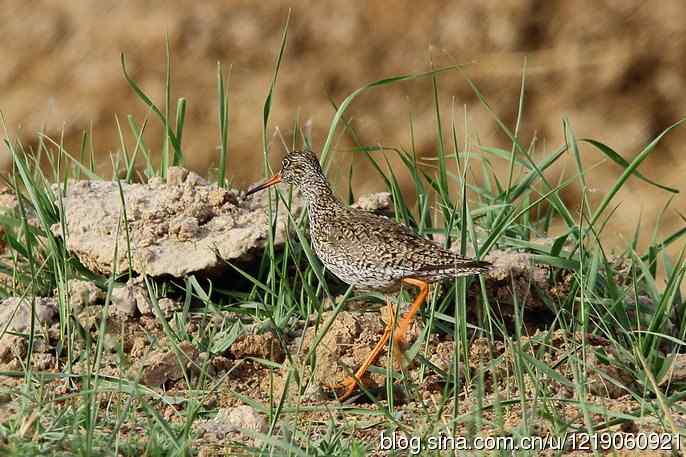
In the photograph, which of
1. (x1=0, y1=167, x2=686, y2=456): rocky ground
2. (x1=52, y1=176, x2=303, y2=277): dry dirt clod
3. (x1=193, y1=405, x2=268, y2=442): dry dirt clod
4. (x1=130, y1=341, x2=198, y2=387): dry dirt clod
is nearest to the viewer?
(x1=193, y1=405, x2=268, y2=442): dry dirt clod

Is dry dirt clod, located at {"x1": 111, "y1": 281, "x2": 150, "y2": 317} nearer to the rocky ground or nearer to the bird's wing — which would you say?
the rocky ground

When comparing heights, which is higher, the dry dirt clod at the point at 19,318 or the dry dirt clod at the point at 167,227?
the dry dirt clod at the point at 167,227

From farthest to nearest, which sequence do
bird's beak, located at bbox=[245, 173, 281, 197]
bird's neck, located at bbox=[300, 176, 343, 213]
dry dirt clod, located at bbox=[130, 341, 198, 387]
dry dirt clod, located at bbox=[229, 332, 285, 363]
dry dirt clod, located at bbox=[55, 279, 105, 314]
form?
bird's beak, located at bbox=[245, 173, 281, 197] < bird's neck, located at bbox=[300, 176, 343, 213] < dry dirt clod, located at bbox=[55, 279, 105, 314] < dry dirt clod, located at bbox=[229, 332, 285, 363] < dry dirt clod, located at bbox=[130, 341, 198, 387]

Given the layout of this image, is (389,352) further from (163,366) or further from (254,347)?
(163,366)

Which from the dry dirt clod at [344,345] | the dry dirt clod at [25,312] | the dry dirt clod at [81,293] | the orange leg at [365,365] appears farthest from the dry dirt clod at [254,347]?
the dry dirt clod at [25,312]

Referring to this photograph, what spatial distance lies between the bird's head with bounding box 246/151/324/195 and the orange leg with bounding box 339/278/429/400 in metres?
0.70

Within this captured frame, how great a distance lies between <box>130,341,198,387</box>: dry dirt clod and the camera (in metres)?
4.65

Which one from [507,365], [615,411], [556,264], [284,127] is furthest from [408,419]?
[284,127]

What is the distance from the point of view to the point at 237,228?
5.36 metres

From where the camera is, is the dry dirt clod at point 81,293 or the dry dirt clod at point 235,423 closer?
the dry dirt clod at point 235,423

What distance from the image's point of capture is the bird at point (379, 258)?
4.80 meters

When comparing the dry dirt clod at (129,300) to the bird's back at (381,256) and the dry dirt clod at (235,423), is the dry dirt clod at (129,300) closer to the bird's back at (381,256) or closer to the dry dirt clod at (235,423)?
the bird's back at (381,256)

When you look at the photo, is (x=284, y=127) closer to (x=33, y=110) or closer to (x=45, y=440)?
(x=33, y=110)

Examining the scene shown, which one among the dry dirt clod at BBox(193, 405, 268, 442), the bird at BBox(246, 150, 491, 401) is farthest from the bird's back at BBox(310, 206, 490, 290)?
the dry dirt clod at BBox(193, 405, 268, 442)
